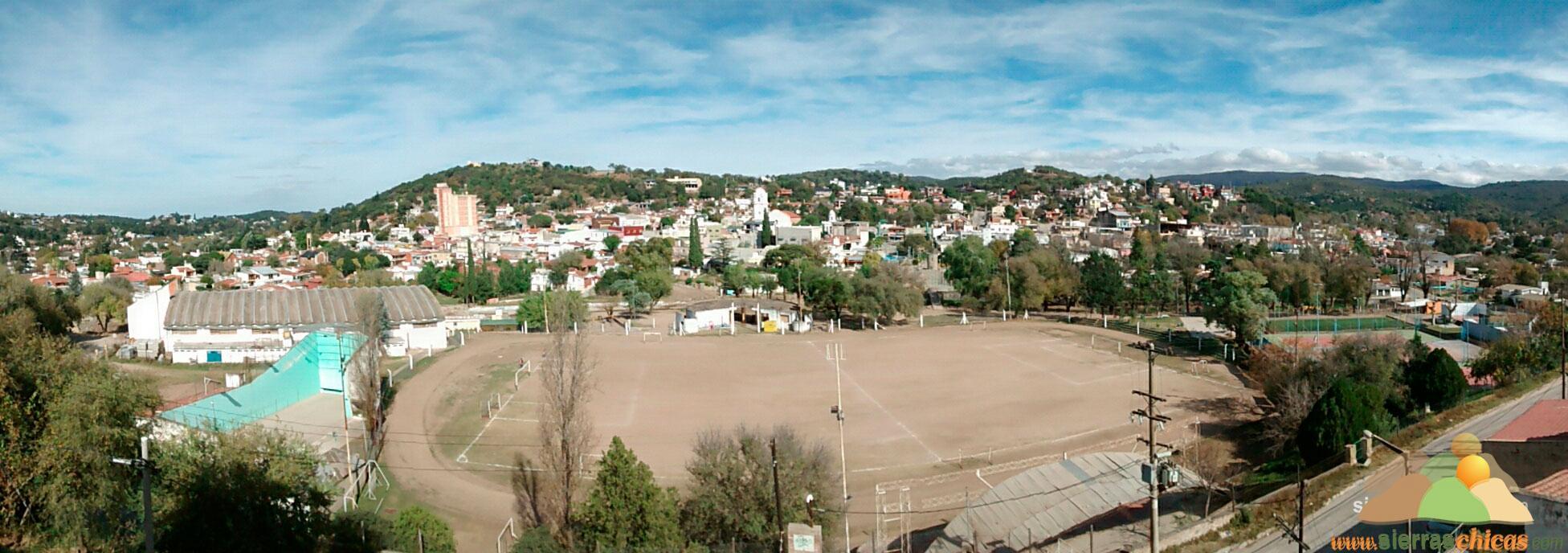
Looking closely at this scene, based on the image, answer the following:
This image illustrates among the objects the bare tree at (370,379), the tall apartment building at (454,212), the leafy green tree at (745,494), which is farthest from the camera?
the tall apartment building at (454,212)

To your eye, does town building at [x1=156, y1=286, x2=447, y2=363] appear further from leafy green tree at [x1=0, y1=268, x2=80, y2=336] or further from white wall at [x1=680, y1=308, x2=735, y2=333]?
white wall at [x1=680, y1=308, x2=735, y2=333]

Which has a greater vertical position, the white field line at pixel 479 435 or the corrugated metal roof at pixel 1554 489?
the corrugated metal roof at pixel 1554 489

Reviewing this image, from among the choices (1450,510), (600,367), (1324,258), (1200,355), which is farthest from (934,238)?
(1450,510)

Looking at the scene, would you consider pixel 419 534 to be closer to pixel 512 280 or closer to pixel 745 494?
pixel 745 494

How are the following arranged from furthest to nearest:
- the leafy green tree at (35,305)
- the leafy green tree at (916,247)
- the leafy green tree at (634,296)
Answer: the leafy green tree at (916,247), the leafy green tree at (634,296), the leafy green tree at (35,305)

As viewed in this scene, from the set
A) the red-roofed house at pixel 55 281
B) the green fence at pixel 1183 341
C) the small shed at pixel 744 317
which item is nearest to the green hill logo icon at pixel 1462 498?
the green fence at pixel 1183 341

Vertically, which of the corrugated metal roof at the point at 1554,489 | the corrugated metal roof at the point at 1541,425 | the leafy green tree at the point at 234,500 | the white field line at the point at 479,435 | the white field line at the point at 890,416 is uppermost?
the corrugated metal roof at the point at 1554,489

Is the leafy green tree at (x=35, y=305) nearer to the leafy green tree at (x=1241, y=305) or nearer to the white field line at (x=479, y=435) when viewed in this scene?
the white field line at (x=479, y=435)

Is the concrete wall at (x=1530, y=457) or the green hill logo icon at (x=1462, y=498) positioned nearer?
the green hill logo icon at (x=1462, y=498)
